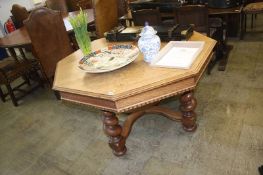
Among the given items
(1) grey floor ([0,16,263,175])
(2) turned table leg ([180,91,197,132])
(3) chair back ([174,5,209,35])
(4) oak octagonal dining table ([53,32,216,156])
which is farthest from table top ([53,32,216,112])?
(3) chair back ([174,5,209,35])

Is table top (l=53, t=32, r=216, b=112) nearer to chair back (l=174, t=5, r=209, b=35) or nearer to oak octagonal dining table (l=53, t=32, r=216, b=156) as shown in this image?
oak octagonal dining table (l=53, t=32, r=216, b=156)

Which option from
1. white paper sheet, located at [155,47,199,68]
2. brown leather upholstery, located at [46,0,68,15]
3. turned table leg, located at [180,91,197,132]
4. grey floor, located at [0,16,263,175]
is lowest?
grey floor, located at [0,16,263,175]

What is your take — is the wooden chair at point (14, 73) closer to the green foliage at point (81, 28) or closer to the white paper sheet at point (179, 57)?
the green foliage at point (81, 28)

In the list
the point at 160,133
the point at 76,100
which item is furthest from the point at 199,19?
the point at 76,100

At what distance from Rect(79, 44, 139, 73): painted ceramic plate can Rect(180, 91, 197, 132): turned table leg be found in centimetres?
51

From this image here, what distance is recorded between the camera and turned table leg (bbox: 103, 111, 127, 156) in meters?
1.63

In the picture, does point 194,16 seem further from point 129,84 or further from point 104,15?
point 129,84

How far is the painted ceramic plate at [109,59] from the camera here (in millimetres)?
1489

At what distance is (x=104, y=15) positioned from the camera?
8.36 ft

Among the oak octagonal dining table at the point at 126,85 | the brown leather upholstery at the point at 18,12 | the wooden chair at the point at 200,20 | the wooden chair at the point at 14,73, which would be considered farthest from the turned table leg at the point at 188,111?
the brown leather upholstery at the point at 18,12

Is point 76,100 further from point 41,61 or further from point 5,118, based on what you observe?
point 5,118

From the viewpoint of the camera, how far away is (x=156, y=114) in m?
2.27

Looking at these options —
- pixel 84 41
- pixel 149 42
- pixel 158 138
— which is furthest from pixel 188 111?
pixel 84 41

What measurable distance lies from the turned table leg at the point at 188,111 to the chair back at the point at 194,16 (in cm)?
102
